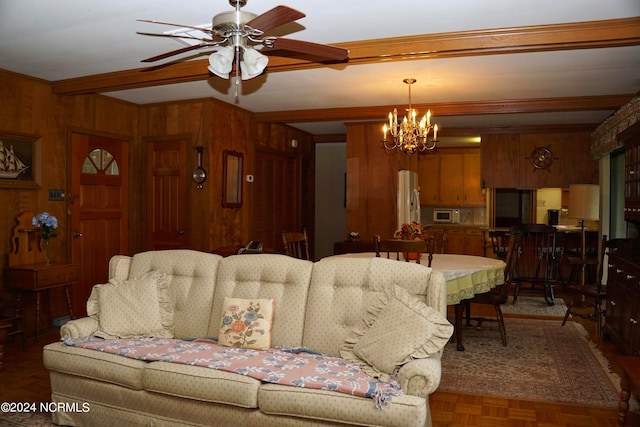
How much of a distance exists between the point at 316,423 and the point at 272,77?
11.2 feet

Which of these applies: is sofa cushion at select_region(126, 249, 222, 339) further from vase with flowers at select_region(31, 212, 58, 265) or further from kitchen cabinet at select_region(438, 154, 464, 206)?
kitchen cabinet at select_region(438, 154, 464, 206)

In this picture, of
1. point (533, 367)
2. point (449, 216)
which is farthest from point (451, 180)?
point (533, 367)

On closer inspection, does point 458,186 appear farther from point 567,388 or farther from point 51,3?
point 51,3

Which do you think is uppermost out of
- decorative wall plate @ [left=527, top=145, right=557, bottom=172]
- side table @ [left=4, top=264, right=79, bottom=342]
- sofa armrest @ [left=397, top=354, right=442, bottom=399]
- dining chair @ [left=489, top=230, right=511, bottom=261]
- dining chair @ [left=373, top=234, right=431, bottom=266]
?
decorative wall plate @ [left=527, top=145, right=557, bottom=172]

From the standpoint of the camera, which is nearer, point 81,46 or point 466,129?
point 81,46

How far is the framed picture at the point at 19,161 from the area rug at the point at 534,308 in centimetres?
514

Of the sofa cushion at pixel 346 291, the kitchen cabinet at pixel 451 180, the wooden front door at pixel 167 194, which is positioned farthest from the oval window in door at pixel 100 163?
the kitchen cabinet at pixel 451 180

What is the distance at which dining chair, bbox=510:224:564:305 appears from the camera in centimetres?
615

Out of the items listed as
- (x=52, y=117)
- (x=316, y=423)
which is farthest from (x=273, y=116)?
(x=316, y=423)

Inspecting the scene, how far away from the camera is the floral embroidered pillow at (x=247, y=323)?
300cm

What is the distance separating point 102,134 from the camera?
567cm

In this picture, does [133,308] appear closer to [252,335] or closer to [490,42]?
[252,335]

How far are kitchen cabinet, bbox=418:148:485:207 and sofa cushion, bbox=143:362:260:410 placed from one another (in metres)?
7.47

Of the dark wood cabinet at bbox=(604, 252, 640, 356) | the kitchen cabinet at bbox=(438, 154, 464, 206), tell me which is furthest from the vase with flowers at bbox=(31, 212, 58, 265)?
the kitchen cabinet at bbox=(438, 154, 464, 206)
